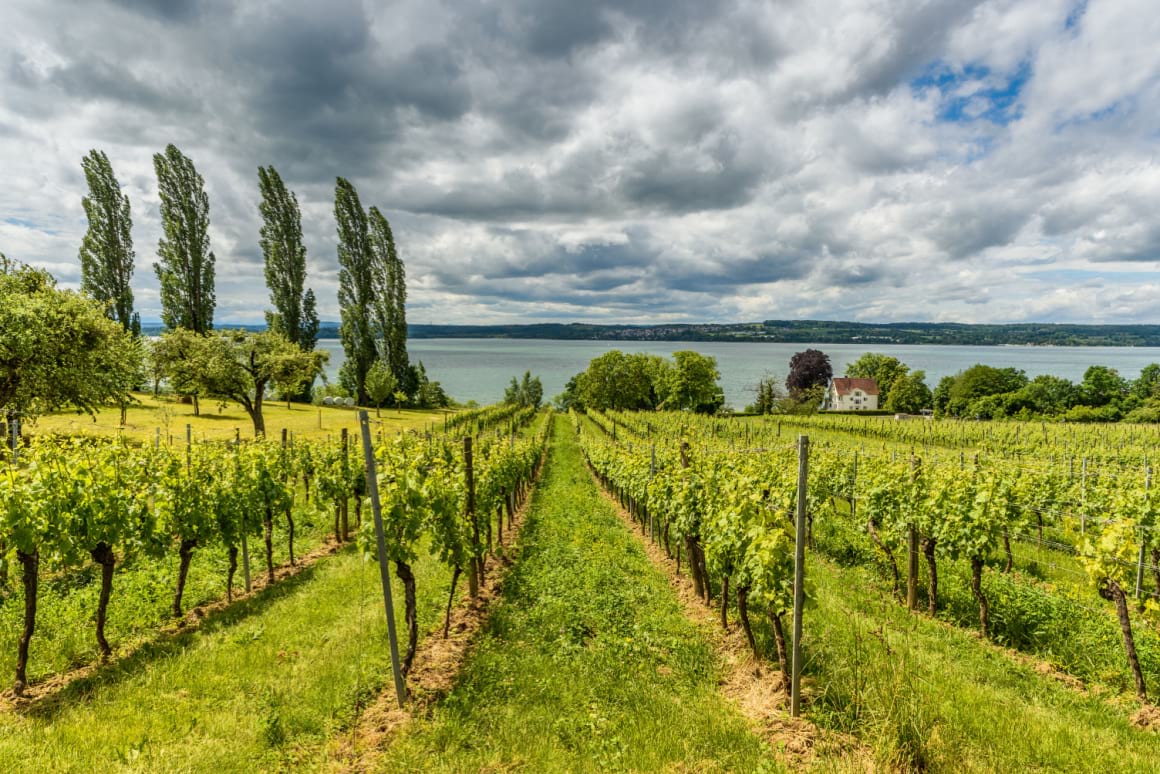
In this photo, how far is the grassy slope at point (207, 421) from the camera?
26.3m

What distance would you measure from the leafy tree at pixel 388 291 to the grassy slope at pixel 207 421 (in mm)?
7171

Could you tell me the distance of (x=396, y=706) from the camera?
5574 millimetres

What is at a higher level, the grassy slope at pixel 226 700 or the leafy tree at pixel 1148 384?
the grassy slope at pixel 226 700

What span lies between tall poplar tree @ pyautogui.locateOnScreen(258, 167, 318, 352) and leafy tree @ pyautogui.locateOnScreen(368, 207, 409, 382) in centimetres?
672

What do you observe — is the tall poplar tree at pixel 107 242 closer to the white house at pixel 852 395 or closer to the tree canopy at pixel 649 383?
the tree canopy at pixel 649 383

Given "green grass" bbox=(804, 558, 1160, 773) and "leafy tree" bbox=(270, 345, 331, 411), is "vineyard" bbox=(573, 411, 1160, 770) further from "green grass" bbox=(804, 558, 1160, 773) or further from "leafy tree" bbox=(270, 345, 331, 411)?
"leafy tree" bbox=(270, 345, 331, 411)

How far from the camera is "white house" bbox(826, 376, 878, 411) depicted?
90369mm

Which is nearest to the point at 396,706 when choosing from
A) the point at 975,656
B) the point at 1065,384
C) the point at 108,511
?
the point at 108,511

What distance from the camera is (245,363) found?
26.5 meters

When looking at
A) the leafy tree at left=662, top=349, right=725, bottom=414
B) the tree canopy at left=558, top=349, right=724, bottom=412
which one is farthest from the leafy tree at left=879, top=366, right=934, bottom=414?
the leafy tree at left=662, top=349, right=725, bottom=414

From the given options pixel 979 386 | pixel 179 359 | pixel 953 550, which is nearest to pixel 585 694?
pixel 953 550

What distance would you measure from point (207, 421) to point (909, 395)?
91.0m

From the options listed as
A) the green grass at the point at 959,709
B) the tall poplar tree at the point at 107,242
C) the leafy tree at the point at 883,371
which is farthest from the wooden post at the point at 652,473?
the leafy tree at the point at 883,371

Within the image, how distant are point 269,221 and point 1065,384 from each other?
327ft
